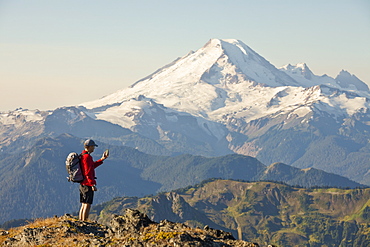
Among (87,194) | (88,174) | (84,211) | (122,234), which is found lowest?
(122,234)

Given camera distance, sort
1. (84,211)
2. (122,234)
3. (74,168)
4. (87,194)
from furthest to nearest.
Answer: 1. (84,211)
2. (87,194)
3. (74,168)
4. (122,234)

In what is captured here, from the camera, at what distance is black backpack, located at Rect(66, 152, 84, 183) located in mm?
39469

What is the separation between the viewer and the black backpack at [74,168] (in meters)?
39.5

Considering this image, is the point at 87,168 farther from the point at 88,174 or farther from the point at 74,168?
the point at 74,168

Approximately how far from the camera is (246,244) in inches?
1323

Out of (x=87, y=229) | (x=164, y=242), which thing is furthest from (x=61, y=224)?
(x=164, y=242)

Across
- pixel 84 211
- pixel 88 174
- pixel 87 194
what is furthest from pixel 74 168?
pixel 84 211

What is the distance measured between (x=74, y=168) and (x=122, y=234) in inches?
257

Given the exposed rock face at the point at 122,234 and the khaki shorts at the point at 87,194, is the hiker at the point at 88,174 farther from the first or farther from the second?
the exposed rock face at the point at 122,234

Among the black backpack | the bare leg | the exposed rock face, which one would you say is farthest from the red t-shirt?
the exposed rock face

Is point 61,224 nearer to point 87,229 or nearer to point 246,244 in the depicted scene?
point 87,229

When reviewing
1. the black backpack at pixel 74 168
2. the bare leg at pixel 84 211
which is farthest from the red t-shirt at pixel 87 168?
the bare leg at pixel 84 211

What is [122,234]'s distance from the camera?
35375 millimetres

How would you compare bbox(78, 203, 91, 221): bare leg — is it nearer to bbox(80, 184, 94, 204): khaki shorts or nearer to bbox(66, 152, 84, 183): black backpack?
bbox(80, 184, 94, 204): khaki shorts
